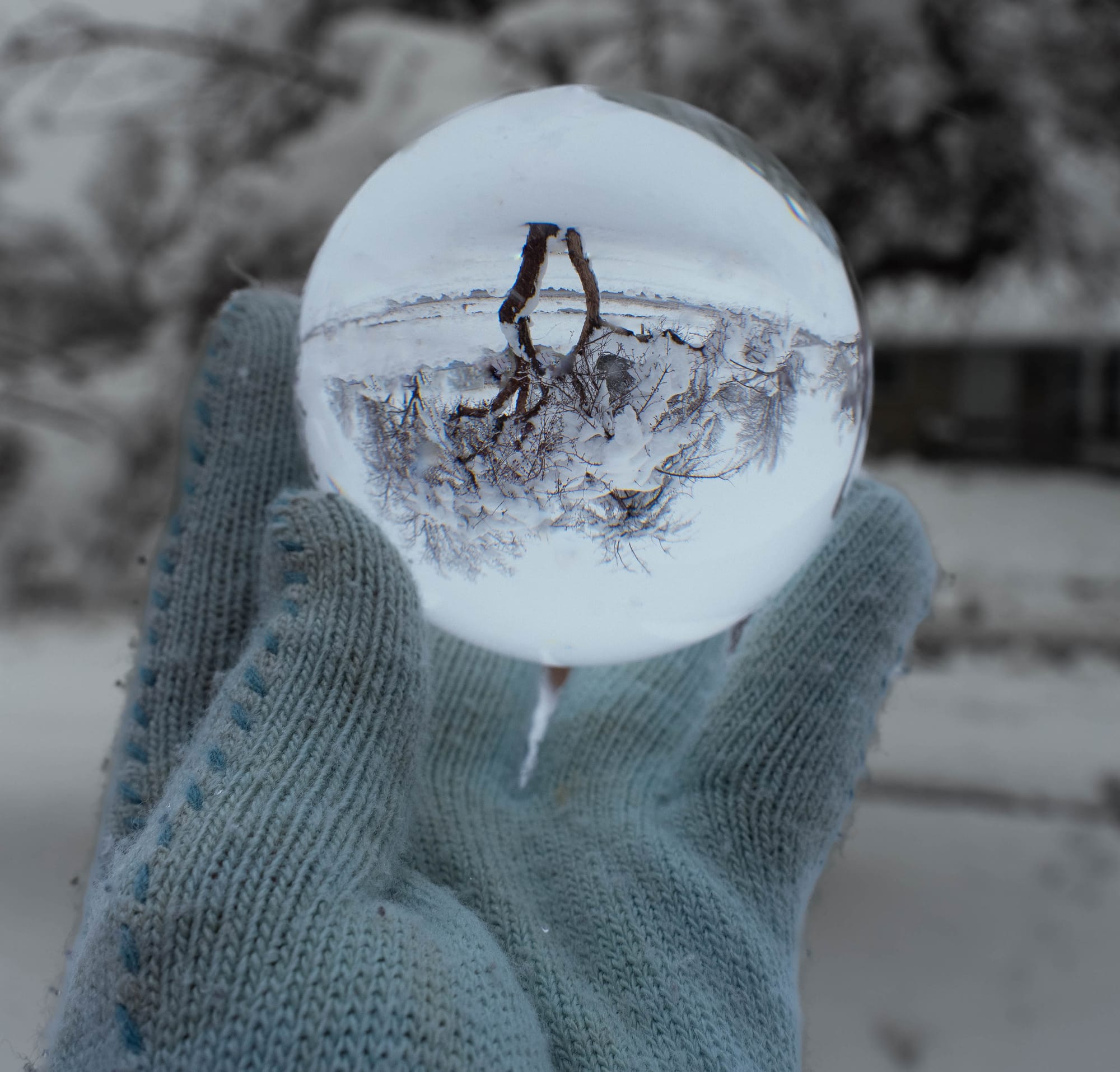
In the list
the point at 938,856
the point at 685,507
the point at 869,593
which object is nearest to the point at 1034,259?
the point at 938,856

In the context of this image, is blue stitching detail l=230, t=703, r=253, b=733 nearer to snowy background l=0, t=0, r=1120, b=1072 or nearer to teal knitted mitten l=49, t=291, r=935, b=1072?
teal knitted mitten l=49, t=291, r=935, b=1072

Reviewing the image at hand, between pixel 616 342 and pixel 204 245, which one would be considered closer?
pixel 616 342

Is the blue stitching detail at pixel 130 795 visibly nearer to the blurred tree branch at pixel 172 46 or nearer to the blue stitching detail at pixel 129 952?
the blue stitching detail at pixel 129 952

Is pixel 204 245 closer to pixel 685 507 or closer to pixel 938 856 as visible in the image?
pixel 685 507

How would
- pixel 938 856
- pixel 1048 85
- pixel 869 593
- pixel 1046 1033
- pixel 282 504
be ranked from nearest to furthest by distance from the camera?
1. pixel 282 504
2. pixel 869 593
3. pixel 1046 1033
4. pixel 938 856
5. pixel 1048 85

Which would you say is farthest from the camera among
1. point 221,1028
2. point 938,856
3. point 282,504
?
point 938,856

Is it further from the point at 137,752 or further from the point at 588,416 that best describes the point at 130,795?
the point at 588,416

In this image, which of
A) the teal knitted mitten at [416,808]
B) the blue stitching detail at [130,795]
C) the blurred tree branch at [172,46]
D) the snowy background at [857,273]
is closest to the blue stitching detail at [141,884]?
the teal knitted mitten at [416,808]
